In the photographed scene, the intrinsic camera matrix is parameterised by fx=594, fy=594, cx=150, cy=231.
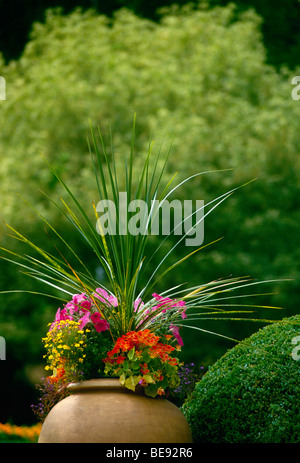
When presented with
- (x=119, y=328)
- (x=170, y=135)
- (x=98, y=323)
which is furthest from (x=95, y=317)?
(x=170, y=135)

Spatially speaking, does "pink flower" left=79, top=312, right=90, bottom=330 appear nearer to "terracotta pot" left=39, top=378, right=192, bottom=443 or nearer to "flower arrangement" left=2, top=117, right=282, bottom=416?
"flower arrangement" left=2, top=117, right=282, bottom=416

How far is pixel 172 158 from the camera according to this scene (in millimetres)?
10570

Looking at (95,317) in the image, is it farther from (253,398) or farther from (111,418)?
(253,398)

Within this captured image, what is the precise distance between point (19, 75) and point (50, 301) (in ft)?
20.9

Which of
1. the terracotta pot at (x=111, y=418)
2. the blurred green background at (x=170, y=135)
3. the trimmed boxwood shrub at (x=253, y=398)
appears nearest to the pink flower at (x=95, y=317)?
the terracotta pot at (x=111, y=418)

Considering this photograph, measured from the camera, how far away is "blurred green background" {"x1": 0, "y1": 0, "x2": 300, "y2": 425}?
1004cm

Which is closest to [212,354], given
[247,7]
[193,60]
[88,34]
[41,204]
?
[41,204]

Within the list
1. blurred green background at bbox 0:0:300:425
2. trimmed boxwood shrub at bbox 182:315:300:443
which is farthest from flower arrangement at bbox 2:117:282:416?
blurred green background at bbox 0:0:300:425

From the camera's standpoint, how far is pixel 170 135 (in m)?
10.7

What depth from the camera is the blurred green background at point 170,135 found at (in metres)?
10.0

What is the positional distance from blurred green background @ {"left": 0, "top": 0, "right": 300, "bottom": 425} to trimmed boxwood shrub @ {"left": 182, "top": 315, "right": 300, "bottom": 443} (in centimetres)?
543

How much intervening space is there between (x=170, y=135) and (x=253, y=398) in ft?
25.9

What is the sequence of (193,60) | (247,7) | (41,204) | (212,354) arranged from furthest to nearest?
(247,7), (193,60), (41,204), (212,354)
